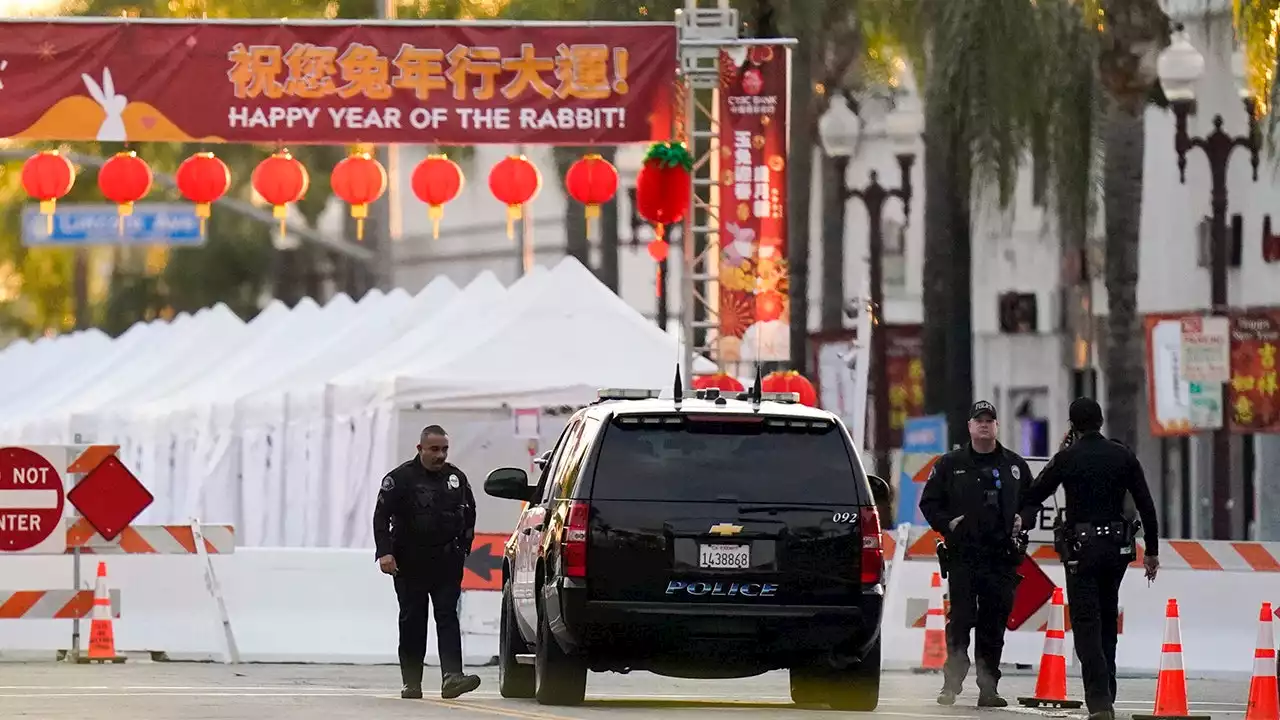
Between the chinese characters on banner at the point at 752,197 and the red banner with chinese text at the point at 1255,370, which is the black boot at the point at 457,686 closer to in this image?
the chinese characters on banner at the point at 752,197

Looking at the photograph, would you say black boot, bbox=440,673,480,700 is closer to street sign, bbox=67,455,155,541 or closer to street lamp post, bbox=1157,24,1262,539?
street sign, bbox=67,455,155,541

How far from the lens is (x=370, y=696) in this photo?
58.6 ft

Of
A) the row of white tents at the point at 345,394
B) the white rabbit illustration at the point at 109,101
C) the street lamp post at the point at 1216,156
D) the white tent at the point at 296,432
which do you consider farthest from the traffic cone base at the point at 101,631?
the street lamp post at the point at 1216,156

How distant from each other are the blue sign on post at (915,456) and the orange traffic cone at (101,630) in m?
6.14

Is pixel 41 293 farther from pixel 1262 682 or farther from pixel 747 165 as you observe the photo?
pixel 1262 682

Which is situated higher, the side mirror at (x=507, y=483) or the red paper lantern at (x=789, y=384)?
the red paper lantern at (x=789, y=384)

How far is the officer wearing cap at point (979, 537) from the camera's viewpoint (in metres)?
17.5

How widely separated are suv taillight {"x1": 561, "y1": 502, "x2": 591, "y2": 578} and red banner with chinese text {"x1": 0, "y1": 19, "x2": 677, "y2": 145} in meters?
12.8

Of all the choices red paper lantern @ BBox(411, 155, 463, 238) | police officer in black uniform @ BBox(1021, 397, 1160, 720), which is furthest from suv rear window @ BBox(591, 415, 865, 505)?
red paper lantern @ BBox(411, 155, 463, 238)

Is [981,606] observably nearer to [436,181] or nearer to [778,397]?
[778,397]

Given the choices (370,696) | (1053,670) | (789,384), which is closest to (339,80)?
(789,384)

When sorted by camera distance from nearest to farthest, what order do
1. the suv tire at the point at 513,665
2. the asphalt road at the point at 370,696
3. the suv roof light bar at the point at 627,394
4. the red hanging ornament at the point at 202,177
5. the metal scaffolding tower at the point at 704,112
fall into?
the asphalt road at the point at 370,696 < the suv roof light bar at the point at 627,394 < the suv tire at the point at 513,665 < the metal scaffolding tower at the point at 704,112 < the red hanging ornament at the point at 202,177

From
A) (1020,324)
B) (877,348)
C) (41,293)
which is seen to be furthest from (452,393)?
(41,293)

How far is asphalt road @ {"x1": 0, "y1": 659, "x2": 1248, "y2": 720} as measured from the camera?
15594mm
